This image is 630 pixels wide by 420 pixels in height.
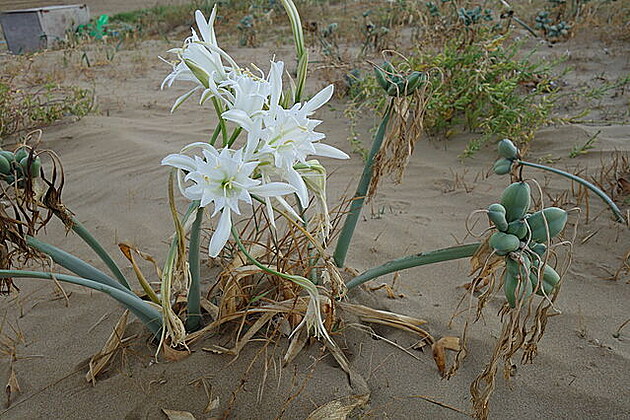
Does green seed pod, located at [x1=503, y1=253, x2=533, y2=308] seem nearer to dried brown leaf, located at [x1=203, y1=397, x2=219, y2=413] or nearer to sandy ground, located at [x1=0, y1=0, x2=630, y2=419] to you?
sandy ground, located at [x1=0, y1=0, x2=630, y2=419]

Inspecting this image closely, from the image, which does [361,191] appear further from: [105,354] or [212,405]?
[105,354]

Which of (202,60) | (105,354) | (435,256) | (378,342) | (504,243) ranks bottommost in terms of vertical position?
(378,342)

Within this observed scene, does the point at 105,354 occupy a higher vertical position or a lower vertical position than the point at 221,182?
lower

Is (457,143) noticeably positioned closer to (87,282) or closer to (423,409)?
(423,409)

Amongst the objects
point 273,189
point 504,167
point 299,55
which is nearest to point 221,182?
point 273,189

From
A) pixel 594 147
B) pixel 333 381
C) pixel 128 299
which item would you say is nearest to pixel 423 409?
pixel 333 381
